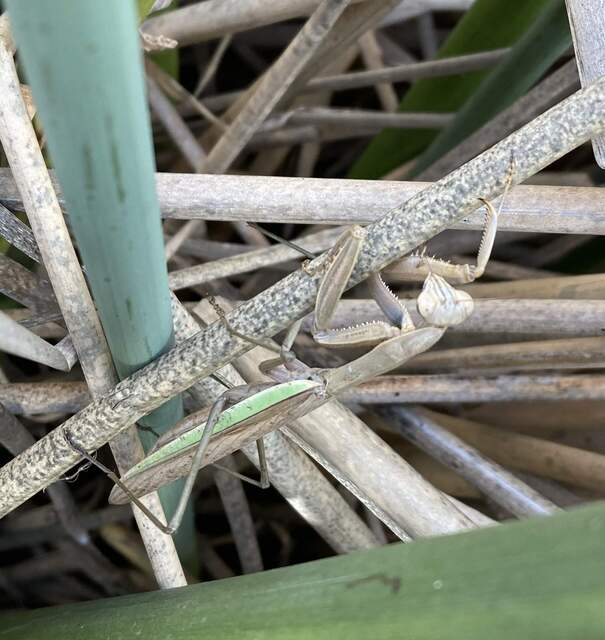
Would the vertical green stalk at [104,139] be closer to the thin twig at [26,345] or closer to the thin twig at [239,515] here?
the thin twig at [26,345]

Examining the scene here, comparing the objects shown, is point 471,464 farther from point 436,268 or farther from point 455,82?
point 455,82

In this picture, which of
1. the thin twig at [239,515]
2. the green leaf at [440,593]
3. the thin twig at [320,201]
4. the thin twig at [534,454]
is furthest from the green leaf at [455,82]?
the green leaf at [440,593]

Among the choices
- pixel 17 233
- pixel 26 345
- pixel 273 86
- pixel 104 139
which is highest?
pixel 273 86

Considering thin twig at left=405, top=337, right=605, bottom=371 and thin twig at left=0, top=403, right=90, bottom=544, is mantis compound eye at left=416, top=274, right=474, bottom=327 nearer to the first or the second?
thin twig at left=405, top=337, right=605, bottom=371

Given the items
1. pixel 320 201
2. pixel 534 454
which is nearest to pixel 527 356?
pixel 534 454

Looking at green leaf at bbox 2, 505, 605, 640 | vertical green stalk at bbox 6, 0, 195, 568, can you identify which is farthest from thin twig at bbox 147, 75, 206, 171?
green leaf at bbox 2, 505, 605, 640

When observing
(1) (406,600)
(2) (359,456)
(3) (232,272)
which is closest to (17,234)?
(3) (232,272)
